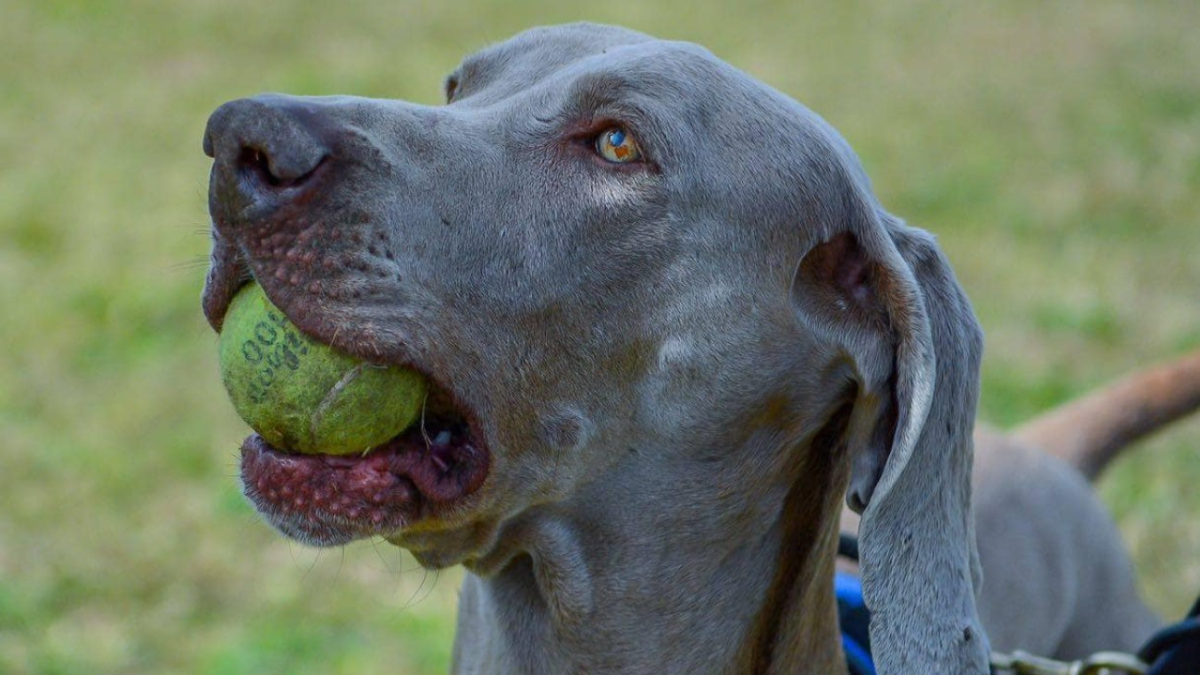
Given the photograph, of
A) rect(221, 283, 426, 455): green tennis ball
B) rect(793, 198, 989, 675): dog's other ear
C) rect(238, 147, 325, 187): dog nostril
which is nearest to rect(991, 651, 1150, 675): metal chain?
rect(793, 198, 989, 675): dog's other ear

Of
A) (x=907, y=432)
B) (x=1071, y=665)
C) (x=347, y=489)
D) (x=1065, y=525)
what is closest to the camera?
(x=347, y=489)

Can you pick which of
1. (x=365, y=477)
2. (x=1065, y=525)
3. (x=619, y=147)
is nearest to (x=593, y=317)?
(x=619, y=147)

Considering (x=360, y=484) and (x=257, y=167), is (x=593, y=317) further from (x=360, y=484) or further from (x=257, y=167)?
(x=257, y=167)

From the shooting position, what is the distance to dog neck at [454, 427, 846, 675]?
2.58m

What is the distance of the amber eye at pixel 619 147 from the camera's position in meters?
2.49

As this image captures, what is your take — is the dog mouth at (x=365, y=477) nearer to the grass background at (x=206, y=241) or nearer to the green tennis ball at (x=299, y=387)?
the green tennis ball at (x=299, y=387)

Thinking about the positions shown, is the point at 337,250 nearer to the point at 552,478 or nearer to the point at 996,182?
the point at 552,478

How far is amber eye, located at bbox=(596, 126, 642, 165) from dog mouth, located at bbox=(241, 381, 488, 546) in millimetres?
510

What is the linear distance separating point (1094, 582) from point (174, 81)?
27.4 feet

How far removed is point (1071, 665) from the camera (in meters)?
3.04

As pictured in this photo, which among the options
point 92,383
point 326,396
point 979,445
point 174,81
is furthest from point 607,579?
point 174,81

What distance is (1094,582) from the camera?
13.4 feet

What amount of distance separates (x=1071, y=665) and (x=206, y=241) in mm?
5470

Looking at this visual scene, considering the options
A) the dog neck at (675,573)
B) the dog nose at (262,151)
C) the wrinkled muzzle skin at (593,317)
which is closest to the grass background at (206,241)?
the dog neck at (675,573)
